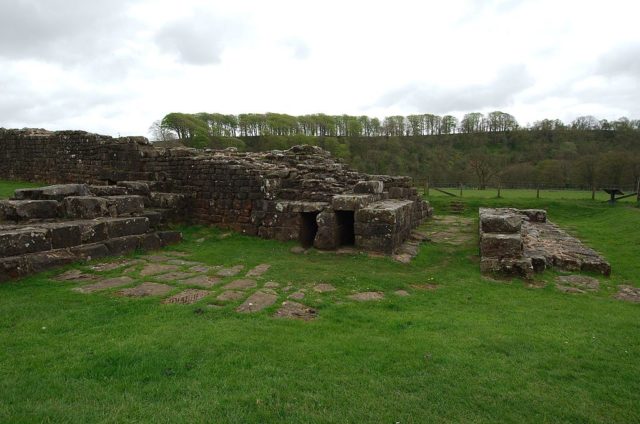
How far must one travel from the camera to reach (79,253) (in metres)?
7.85

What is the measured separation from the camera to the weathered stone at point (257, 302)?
5.61 m

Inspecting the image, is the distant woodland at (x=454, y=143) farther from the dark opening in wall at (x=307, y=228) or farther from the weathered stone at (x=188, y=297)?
the weathered stone at (x=188, y=297)

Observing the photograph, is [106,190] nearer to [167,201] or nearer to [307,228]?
[167,201]

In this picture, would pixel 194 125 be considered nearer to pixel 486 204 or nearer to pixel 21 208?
pixel 486 204

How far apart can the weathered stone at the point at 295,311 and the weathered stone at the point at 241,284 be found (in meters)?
1.00

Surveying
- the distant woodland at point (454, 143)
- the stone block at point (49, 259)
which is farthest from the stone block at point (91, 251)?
the distant woodland at point (454, 143)

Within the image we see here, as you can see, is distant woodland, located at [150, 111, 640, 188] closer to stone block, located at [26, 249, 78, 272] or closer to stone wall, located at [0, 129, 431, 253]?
stone wall, located at [0, 129, 431, 253]

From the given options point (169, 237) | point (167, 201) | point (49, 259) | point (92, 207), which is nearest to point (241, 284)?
point (49, 259)

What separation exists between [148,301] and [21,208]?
16.8ft

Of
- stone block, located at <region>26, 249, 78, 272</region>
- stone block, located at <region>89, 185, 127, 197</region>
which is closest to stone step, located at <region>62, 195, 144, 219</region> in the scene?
stone block, located at <region>89, 185, 127, 197</region>

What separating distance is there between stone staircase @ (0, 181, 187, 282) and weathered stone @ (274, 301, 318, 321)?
4.55 metres

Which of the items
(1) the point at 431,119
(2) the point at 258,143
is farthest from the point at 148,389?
(1) the point at 431,119

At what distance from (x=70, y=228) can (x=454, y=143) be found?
8301 centimetres

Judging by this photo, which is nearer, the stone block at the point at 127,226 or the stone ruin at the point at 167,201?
the stone ruin at the point at 167,201
